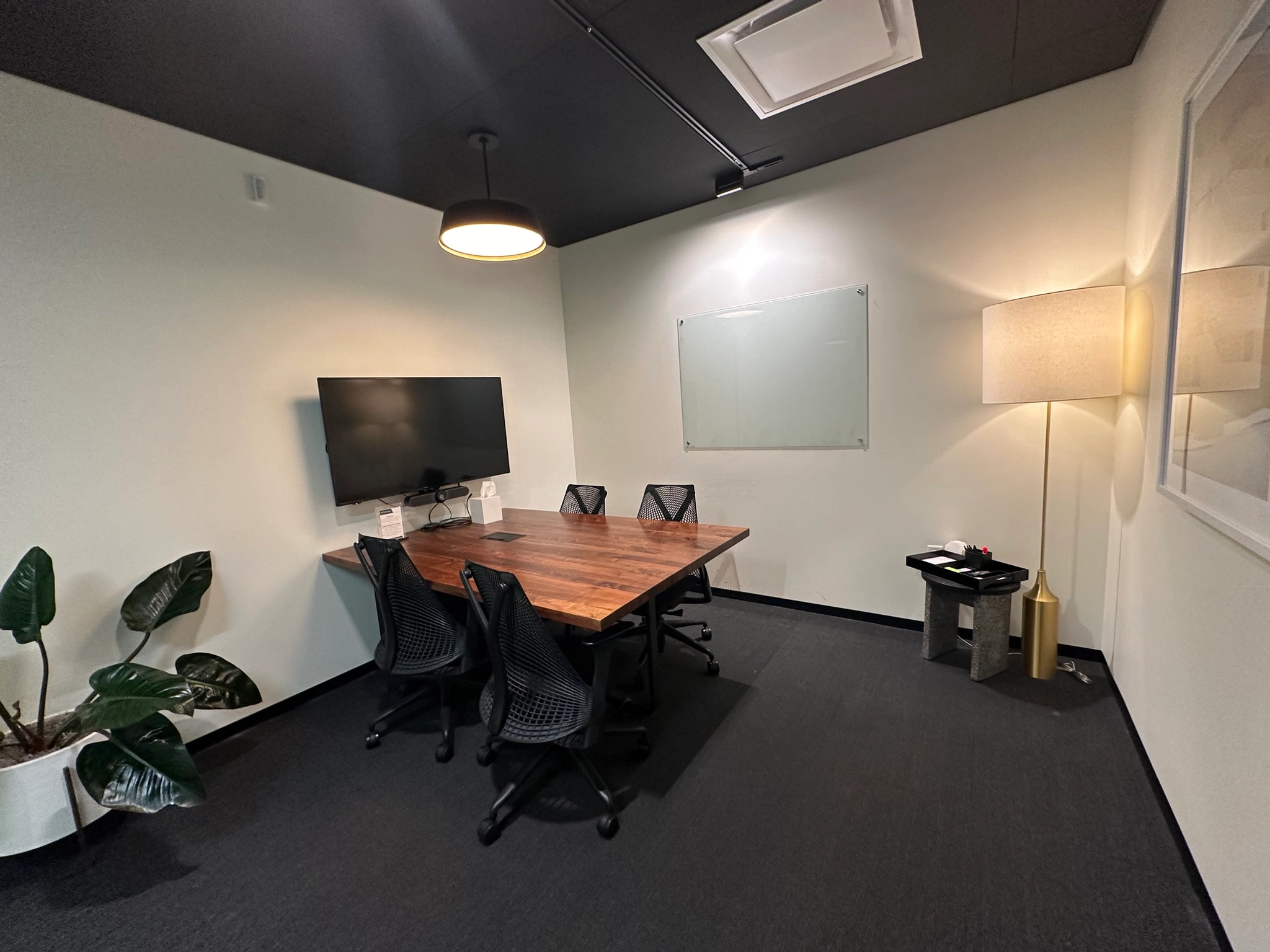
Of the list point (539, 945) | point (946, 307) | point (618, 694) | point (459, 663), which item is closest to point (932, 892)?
point (539, 945)

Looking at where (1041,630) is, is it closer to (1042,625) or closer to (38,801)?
(1042,625)

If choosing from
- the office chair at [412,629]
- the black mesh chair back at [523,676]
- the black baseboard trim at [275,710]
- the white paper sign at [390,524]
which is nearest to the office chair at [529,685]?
the black mesh chair back at [523,676]

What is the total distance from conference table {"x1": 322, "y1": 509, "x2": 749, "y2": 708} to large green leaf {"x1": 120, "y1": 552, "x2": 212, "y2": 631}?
1.92 feet

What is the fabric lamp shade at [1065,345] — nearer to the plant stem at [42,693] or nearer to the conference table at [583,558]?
the conference table at [583,558]

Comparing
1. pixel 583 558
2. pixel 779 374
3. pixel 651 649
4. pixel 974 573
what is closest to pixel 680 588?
pixel 651 649

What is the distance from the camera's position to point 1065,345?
6.92ft

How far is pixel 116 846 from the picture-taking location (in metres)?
1.83

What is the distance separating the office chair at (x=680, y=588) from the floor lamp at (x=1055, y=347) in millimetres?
1722

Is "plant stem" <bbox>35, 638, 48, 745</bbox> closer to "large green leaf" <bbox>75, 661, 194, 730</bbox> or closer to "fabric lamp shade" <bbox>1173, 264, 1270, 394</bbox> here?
"large green leaf" <bbox>75, 661, 194, 730</bbox>

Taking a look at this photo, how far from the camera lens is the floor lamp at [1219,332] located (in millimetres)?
1055

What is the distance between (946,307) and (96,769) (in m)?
4.30

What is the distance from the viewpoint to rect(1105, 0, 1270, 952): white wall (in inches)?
44.6

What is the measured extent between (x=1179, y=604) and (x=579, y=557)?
85.5 inches

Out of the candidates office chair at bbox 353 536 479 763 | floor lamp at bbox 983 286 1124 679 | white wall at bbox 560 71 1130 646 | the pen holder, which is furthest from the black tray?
office chair at bbox 353 536 479 763
